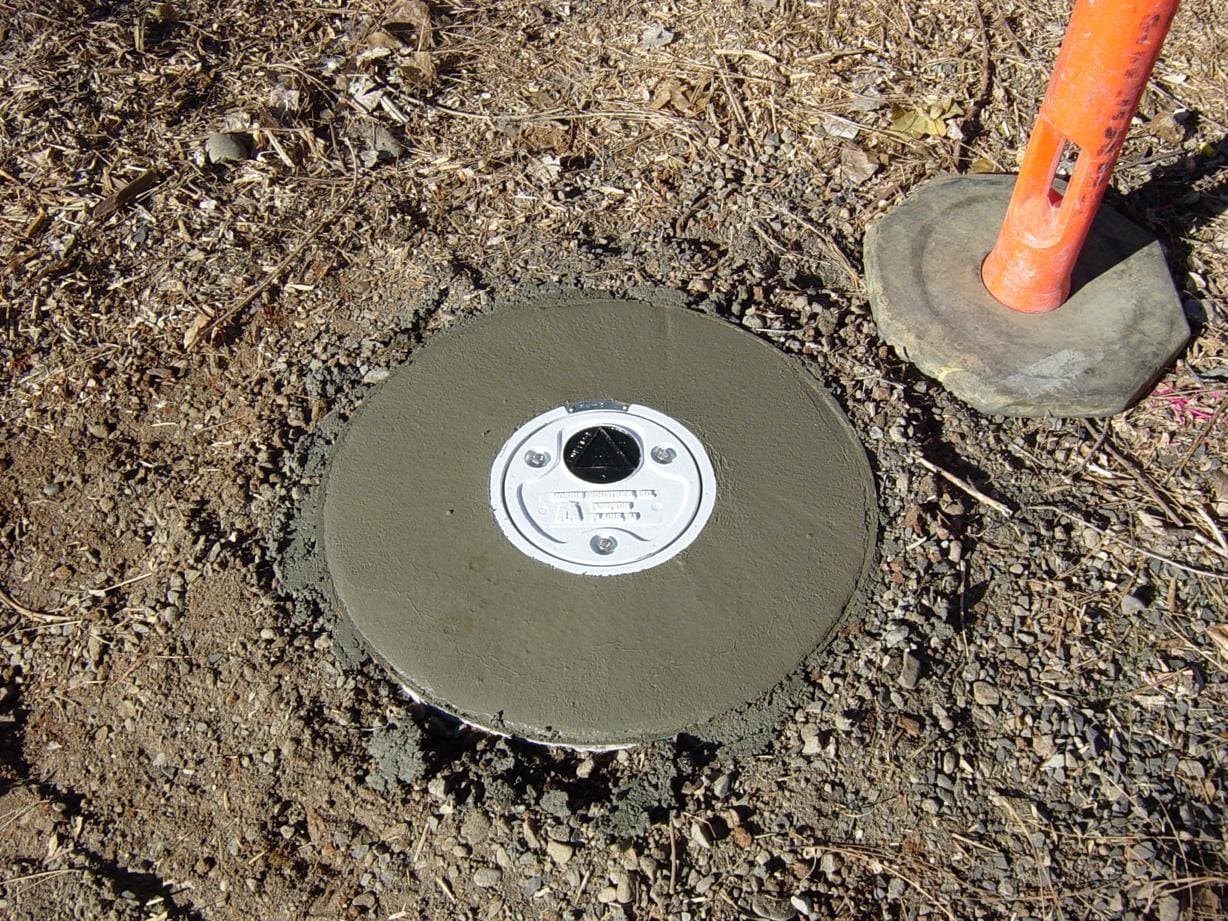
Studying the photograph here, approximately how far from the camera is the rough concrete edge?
92.4 inches

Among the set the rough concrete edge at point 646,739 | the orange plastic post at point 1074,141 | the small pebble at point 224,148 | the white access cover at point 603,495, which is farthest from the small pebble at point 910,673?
the small pebble at point 224,148

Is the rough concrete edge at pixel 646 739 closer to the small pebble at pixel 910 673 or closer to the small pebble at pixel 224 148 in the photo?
the small pebble at pixel 910 673

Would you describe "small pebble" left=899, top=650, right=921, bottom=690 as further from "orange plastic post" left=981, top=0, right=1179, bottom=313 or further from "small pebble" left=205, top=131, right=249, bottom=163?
"small pebble" left=205, top=131, right=249, bottom=163

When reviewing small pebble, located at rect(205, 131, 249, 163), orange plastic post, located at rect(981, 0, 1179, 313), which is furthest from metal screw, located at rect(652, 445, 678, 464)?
small pebble, located at rect(205, 131, 249, 163)

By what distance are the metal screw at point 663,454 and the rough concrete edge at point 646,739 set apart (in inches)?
18.4

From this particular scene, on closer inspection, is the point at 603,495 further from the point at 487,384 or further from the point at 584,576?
the point at 487,384

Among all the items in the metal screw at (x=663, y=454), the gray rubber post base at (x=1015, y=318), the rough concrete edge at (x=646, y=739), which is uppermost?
the gray rubber post base at (x=1015, y=318)

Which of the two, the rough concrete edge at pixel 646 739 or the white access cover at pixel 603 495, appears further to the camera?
the white access cover at pixel 603 495

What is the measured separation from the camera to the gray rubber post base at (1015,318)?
2.80m

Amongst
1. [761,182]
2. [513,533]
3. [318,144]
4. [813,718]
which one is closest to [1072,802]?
[813,718]

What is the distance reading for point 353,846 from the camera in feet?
7.59

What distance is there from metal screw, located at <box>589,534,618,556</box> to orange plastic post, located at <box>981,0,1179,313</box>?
1357 mm

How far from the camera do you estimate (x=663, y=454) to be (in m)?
Result: 2.71

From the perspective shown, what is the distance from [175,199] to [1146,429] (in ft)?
10.5
